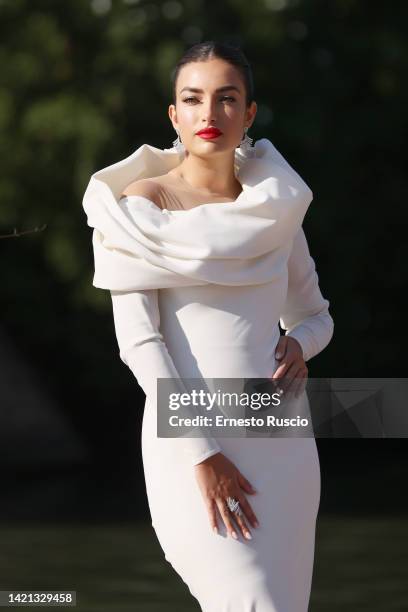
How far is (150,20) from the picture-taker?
7.84m

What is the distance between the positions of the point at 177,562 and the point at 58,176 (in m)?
5.87

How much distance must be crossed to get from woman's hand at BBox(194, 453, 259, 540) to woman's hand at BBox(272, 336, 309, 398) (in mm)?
169

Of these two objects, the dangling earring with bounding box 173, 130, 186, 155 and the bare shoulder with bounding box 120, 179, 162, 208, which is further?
the dangling earring with bounding box 173, 130, 186, 155

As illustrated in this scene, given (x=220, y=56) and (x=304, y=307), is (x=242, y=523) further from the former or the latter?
(x=220, y=56)

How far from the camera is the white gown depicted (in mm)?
1869

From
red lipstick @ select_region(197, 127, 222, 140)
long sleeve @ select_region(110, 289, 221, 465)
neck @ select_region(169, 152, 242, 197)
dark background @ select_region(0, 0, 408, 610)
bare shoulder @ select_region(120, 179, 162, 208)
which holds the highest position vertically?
dark background @ select_region(0, 0, 408, 610)

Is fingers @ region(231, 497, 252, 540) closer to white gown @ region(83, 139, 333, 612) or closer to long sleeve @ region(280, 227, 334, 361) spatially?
white gown @ region(83, 139, 333, 612)

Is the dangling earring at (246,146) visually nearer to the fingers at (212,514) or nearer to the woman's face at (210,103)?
the woman's face at (210,103)

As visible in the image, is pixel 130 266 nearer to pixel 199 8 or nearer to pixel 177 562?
pixel 177 562

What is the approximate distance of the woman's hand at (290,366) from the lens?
6.48 ft

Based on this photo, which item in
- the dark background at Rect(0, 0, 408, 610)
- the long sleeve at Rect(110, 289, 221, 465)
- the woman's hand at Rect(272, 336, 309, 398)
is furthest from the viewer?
the dark background at Rect(0, 0, 408, 610)

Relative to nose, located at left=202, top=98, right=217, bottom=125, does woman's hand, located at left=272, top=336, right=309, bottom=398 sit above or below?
below

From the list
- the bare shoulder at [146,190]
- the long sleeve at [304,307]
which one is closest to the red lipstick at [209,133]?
the bare shoulder at [146,190]

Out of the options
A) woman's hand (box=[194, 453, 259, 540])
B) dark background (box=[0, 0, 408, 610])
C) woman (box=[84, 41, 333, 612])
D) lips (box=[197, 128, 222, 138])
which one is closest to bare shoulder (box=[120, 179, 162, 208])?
woman (box=[84, 41, 333, 612])
